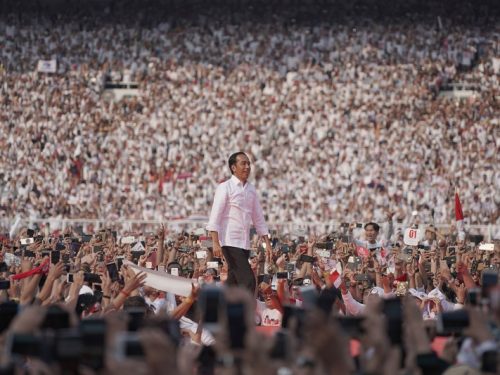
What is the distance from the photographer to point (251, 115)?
3372 cm

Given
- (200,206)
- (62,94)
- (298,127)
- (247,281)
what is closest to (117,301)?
(247,281)

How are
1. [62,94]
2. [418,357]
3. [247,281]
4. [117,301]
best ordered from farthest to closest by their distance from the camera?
[62,94] < [247,281] < [117,301] < [418,357]

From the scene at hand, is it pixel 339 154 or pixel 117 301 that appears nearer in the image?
pixel 117 301

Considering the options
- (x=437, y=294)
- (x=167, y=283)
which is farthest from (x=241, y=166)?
(x=437, y=294)

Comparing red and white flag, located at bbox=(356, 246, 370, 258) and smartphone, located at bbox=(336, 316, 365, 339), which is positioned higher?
red and white flag, located at bbox=(356, 246, 370, 258)

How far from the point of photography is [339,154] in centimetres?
3197

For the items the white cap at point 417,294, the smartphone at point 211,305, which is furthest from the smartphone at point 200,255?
the smartphone at point 211,305

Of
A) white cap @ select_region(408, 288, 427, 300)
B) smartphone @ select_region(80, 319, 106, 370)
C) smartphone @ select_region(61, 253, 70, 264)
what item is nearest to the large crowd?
smartphone @ select_region(61, 253, 70, 264)

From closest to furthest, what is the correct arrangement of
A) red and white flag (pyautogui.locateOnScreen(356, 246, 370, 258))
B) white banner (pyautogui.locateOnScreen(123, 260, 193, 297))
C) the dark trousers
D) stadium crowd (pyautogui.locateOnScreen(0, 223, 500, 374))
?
stadium crowd (pyautogui.locateOnScreen(0, 223, 500, 374))
the dark trousers
white banner (pyautogui.locateOnScreen(123, 260, 193, 297))
red and white flag (pyautogui.locateOnScreen(356, 246, 370, 258))

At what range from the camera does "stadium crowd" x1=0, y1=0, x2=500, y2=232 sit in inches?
1217

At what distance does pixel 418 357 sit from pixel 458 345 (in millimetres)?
910

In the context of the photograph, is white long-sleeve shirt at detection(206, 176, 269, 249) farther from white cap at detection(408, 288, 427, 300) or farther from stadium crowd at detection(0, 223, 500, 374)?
white cap at detection(408, 288, 427, 300)

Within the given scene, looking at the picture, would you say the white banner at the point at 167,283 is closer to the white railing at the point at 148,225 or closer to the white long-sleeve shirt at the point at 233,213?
the white long-sleeve shirt at the point at 233,213

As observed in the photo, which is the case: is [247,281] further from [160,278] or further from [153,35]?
[153,35]
